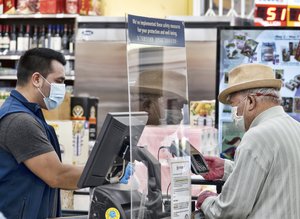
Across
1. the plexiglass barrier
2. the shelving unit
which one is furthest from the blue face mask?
the shelving unit

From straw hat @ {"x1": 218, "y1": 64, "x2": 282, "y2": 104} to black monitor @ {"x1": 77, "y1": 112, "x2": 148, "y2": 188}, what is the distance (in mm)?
497

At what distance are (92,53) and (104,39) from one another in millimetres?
231

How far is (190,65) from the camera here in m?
8.21

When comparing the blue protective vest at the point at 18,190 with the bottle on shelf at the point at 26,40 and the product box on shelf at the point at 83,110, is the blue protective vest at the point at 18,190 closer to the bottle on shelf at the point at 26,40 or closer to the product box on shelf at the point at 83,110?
the product box on shelf at the point at 83,110

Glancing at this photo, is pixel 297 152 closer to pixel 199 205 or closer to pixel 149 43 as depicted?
pixel 199 205

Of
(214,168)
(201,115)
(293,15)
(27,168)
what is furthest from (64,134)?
(293,15)

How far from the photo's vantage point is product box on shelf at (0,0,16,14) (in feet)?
32.0

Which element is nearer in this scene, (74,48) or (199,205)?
(199,205)

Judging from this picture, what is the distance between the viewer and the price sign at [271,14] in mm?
8023

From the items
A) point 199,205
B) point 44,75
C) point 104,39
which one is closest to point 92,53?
point 104,39

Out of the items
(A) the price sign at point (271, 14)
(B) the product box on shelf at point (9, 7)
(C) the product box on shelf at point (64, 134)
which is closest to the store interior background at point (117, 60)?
(A) the price sign at point (271, 14)

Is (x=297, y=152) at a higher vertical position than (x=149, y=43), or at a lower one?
lower

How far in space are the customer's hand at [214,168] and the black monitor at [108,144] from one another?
73cm

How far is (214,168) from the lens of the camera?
10.9ft
